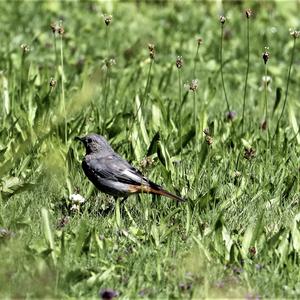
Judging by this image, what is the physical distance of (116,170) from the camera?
18.6ft

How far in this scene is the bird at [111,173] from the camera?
552 centimetres

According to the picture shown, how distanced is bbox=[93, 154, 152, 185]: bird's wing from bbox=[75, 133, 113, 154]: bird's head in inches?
3.1

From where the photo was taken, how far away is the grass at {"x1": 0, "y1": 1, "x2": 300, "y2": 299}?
14.1 ft

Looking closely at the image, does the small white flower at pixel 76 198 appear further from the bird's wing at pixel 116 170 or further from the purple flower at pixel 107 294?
the purple flower at pixel 107 294

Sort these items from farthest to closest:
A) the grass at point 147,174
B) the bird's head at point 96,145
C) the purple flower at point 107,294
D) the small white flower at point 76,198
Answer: the bird's head at point 96,145
the small white flower at point 76,198
the grass at point 147,174
the purple flower at point 107,294

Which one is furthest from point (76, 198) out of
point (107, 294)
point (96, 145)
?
point (107, 294)

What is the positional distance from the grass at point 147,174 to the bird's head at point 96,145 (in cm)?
16

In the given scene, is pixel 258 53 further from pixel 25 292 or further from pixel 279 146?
pixel 25 292

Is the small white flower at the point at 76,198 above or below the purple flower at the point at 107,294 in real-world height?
below

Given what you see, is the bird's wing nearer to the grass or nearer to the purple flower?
the grass

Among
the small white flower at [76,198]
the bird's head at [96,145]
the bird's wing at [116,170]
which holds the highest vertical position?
the bird's head at [96,145]

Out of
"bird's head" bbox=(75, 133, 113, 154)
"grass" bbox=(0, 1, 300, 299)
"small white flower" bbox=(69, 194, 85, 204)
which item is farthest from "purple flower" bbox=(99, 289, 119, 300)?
"bird's head" bbox=(75, 133, 113, 154)

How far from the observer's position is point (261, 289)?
4.25 m

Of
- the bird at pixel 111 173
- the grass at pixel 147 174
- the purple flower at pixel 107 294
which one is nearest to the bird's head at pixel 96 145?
the bird at pixel 111 173
